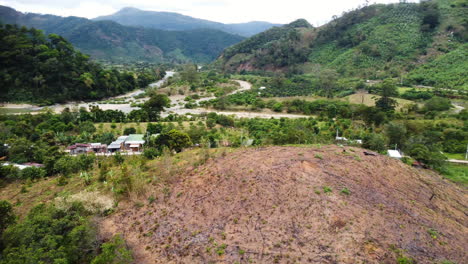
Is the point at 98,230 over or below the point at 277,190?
below

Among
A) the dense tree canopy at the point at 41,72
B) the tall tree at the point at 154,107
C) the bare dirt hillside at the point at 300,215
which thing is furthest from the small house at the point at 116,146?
the dense tree canopy at the point at 41,72

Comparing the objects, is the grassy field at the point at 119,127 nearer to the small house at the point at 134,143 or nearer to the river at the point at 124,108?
the small house at the point at 134,143

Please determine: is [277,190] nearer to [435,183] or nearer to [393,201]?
[393,201]

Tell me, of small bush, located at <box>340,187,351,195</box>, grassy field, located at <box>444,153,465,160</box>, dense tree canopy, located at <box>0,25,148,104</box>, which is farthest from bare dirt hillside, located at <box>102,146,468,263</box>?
dense tree canopy, located at <box>0,25,148,104</box>

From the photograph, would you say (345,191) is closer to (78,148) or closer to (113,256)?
(113,256)

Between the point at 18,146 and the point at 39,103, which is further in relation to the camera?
the point at 39,103

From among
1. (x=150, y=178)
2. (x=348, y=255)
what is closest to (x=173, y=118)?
(x=150, y=178)
